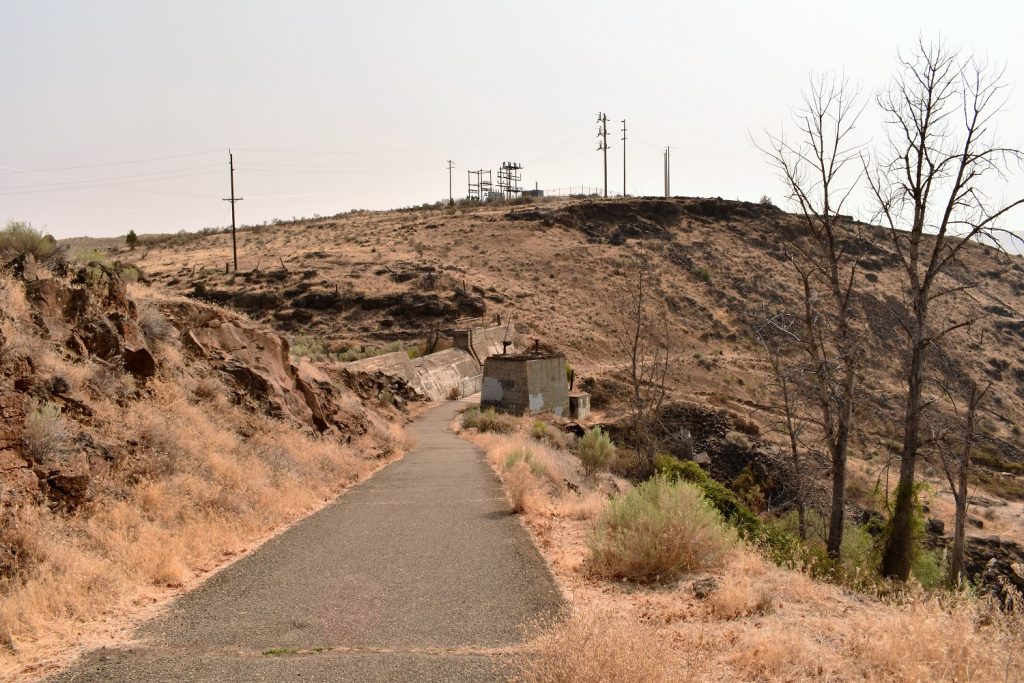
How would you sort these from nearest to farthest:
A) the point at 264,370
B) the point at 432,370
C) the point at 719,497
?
the point at 264,370 → the point at 719,497 → the point at 432,370

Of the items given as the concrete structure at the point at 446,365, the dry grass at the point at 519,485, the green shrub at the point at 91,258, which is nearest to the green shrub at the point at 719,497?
the dry grass at the point at 519,485

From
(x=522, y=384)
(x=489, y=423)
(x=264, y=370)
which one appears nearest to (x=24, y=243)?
(x=264, y=370)

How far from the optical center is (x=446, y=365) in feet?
128

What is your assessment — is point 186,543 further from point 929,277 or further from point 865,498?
point 865,498

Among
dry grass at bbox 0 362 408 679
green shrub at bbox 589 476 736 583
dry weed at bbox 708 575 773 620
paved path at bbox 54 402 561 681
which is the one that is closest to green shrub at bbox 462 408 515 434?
dry grass at bbox 0 362 408 679

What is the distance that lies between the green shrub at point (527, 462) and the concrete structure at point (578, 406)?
59.0 feet

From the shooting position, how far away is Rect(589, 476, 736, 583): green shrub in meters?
7.57

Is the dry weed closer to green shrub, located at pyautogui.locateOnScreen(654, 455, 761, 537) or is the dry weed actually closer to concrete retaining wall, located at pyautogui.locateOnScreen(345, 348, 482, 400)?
green shrub, located at pyautogui.locateOnScreen(654, 455, 761, 537)

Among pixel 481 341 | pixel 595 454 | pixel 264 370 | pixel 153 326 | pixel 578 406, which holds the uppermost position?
pixel 153 326

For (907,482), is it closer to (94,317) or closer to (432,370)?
(94,317)

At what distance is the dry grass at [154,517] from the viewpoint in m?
5.82

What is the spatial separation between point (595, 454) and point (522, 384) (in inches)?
428

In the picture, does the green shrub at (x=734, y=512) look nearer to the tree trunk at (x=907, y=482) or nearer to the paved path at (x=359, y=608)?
the tree trunk at (x=907, y=482)

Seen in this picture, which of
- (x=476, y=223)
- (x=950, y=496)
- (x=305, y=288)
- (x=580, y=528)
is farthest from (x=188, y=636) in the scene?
(x=476, y=223)
